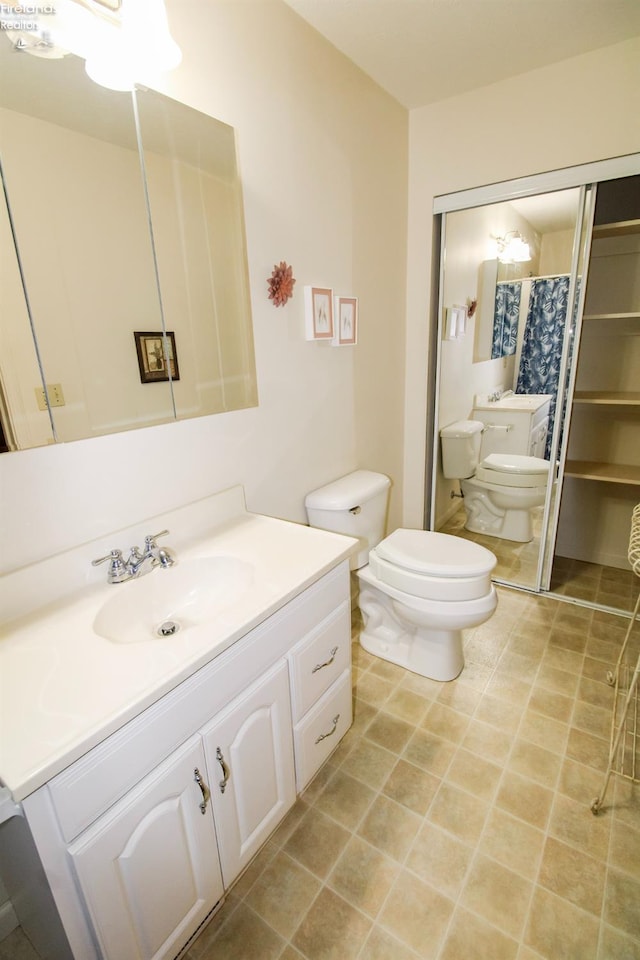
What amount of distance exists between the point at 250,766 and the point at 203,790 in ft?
0.52

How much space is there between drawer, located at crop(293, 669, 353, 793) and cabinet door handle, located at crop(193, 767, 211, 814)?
0.33m

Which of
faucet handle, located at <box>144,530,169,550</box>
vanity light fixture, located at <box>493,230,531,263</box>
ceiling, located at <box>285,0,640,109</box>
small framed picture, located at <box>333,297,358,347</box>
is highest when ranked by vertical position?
ceiling, located at <box>285,0,640,109</box>

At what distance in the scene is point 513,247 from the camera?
216cm

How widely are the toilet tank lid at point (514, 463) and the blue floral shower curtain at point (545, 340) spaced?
61mm

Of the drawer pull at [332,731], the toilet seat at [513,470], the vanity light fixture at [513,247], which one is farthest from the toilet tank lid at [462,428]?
the drawer pull at [332,731]

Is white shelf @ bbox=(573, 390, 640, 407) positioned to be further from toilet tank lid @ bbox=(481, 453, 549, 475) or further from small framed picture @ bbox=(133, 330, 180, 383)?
small framed picture @ bbox=(133, 330, 180, 383)

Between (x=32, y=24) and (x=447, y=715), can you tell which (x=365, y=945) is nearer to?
(x=447, y=715)

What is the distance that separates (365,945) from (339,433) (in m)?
1.60

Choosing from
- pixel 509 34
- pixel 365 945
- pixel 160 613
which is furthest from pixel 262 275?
pixel 365 945

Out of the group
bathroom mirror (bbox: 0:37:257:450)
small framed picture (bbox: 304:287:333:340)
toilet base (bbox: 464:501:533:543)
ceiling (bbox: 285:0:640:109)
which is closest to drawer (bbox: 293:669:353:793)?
bathroom mirror (bbox: 0:37:257:450)

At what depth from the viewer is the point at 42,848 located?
667mm

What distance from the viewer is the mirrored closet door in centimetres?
206

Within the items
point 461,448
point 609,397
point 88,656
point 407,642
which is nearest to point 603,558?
point 609,397

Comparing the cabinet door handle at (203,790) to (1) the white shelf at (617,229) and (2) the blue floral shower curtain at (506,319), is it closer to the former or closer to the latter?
(2) the blue floral shower curtain at (506,319)
